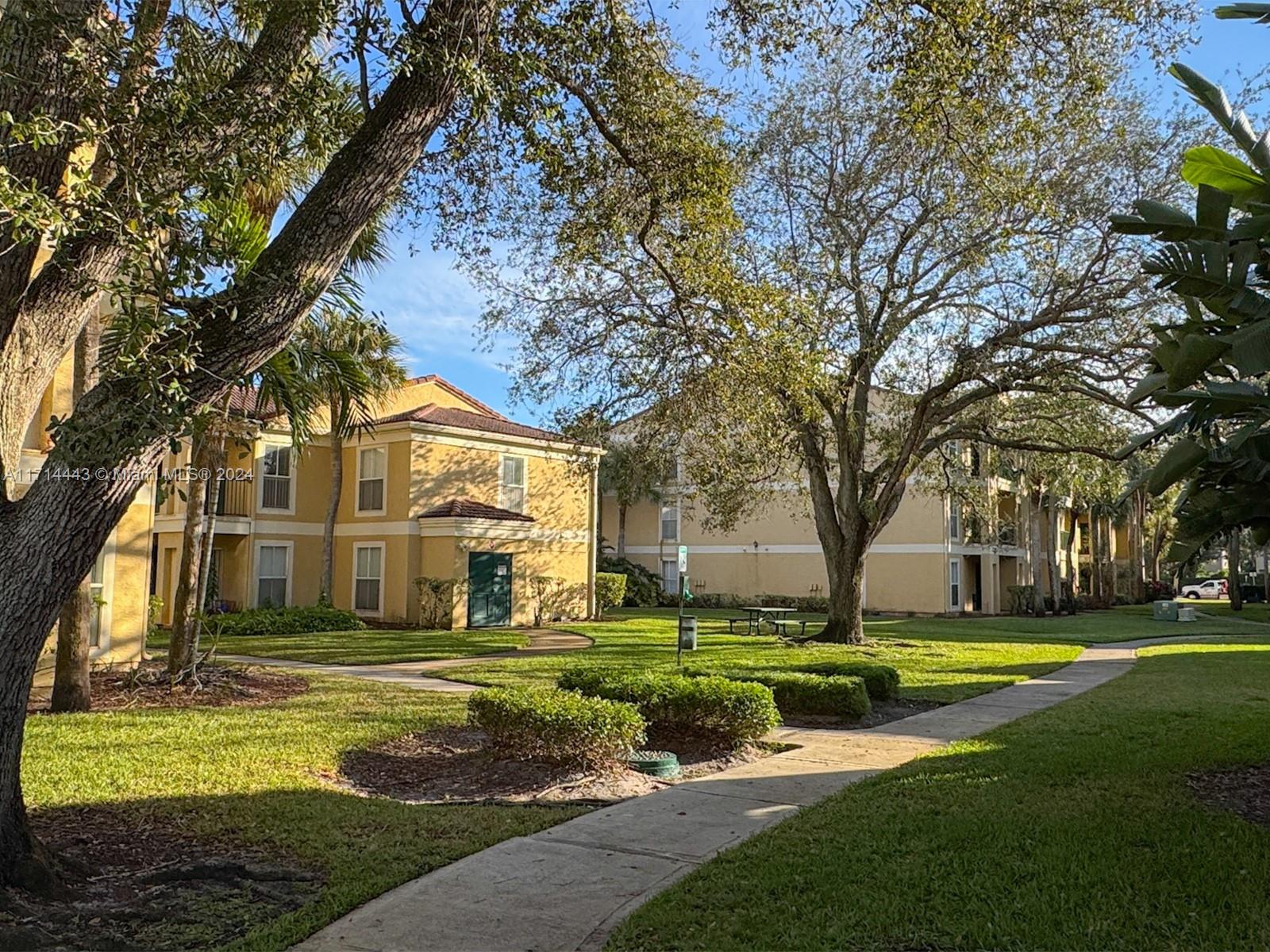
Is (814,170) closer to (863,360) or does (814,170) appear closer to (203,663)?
(863,360)

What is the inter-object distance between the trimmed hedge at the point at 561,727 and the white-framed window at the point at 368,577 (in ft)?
60.5

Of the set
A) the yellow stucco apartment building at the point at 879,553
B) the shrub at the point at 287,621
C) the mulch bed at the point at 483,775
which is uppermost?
the yellow stucco apartment building at the point at 879,553

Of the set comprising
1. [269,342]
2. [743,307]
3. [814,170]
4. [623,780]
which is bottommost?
[623,780]

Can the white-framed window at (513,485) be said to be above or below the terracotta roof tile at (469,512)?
above

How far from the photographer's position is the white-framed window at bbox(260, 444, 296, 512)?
2691cm

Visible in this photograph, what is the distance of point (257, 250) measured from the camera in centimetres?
1047

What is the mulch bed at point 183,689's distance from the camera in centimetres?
1170

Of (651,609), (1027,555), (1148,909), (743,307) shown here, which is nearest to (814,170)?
(743,307)

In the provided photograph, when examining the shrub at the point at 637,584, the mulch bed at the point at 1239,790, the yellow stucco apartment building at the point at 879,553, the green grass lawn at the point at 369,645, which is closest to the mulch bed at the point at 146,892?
the mulch bed at the point at 1239,790

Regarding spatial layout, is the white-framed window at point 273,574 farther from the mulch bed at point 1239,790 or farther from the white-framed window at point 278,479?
the mulch bed at point 1239,790

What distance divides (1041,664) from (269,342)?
17299 millimetres

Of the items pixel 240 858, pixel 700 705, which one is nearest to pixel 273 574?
pixel 700 705

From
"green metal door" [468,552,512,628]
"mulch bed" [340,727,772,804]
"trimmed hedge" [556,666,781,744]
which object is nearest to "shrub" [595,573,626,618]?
"green metal door" [468,552,512,628]

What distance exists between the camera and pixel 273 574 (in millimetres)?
27109
